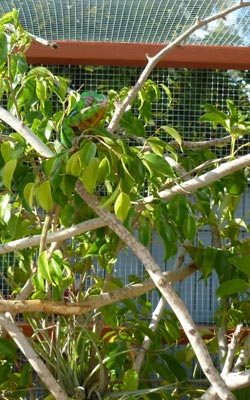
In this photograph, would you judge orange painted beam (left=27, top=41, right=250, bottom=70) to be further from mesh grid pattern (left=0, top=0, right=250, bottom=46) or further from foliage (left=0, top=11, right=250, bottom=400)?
foliage (left=0, top=11, right=250, bottom=400)

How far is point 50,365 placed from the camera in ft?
7.75

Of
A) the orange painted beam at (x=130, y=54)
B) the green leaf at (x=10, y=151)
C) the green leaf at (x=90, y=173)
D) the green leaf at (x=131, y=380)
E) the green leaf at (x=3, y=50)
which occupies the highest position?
the orange painted beam at (x=130, y=54)

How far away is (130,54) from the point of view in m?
2.87

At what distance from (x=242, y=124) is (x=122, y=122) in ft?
1.02

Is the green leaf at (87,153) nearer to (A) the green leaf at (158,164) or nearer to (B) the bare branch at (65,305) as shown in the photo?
(A) the green leaf at (158,164)

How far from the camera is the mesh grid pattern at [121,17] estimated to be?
273cm

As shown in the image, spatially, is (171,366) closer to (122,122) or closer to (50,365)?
(50,365)

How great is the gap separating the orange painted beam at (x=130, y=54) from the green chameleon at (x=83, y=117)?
100cm

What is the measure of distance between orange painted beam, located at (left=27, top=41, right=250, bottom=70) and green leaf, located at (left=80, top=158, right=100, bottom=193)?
3.97 feet

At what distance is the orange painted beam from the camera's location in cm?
286

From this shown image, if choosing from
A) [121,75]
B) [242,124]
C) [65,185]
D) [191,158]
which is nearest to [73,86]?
[121,75]

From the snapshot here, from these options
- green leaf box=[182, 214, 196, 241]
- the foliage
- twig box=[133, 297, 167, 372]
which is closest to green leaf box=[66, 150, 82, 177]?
the foliage

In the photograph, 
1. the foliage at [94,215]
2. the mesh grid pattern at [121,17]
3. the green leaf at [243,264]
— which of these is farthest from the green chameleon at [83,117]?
the mesh grid pattern at [121,17]

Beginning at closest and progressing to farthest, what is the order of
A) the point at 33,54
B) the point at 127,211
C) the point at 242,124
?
the point at 127,211, the point at 242,124, the point at 33,54
